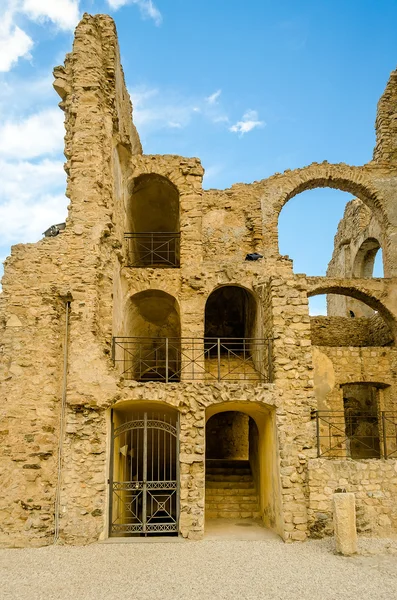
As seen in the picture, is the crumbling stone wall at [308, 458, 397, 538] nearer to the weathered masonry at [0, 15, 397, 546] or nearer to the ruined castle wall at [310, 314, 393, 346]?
the weathered masonry at [0, 15, 397, 546]

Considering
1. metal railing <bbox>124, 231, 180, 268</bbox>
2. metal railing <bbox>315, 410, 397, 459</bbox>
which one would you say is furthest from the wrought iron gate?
metal railing <bbox>315, 410, 397, 459</bbox>

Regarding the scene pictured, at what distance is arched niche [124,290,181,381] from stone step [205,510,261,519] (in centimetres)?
368

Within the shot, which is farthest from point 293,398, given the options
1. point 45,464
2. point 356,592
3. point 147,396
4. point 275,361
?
point 45,464

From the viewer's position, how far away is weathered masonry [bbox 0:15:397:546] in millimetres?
9695

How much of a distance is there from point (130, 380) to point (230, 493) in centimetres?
483

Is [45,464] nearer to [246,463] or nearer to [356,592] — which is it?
[356,592]

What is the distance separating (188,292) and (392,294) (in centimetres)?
697

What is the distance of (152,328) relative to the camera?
15.9m

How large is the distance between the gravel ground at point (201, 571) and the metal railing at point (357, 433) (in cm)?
520

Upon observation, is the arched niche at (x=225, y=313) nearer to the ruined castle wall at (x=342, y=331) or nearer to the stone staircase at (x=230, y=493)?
the ruined castle wall at (x=342, y=331)

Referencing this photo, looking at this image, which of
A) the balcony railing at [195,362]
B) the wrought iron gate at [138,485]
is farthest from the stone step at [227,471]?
the balcony railing at [195,362]

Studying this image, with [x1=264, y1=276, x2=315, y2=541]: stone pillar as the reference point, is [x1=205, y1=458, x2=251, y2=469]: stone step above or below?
below

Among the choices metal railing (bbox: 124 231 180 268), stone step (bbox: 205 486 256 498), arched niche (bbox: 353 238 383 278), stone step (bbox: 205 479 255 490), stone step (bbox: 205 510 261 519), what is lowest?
stone step (bbox: 205 510 261 519)

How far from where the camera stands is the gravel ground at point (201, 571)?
6.95m
